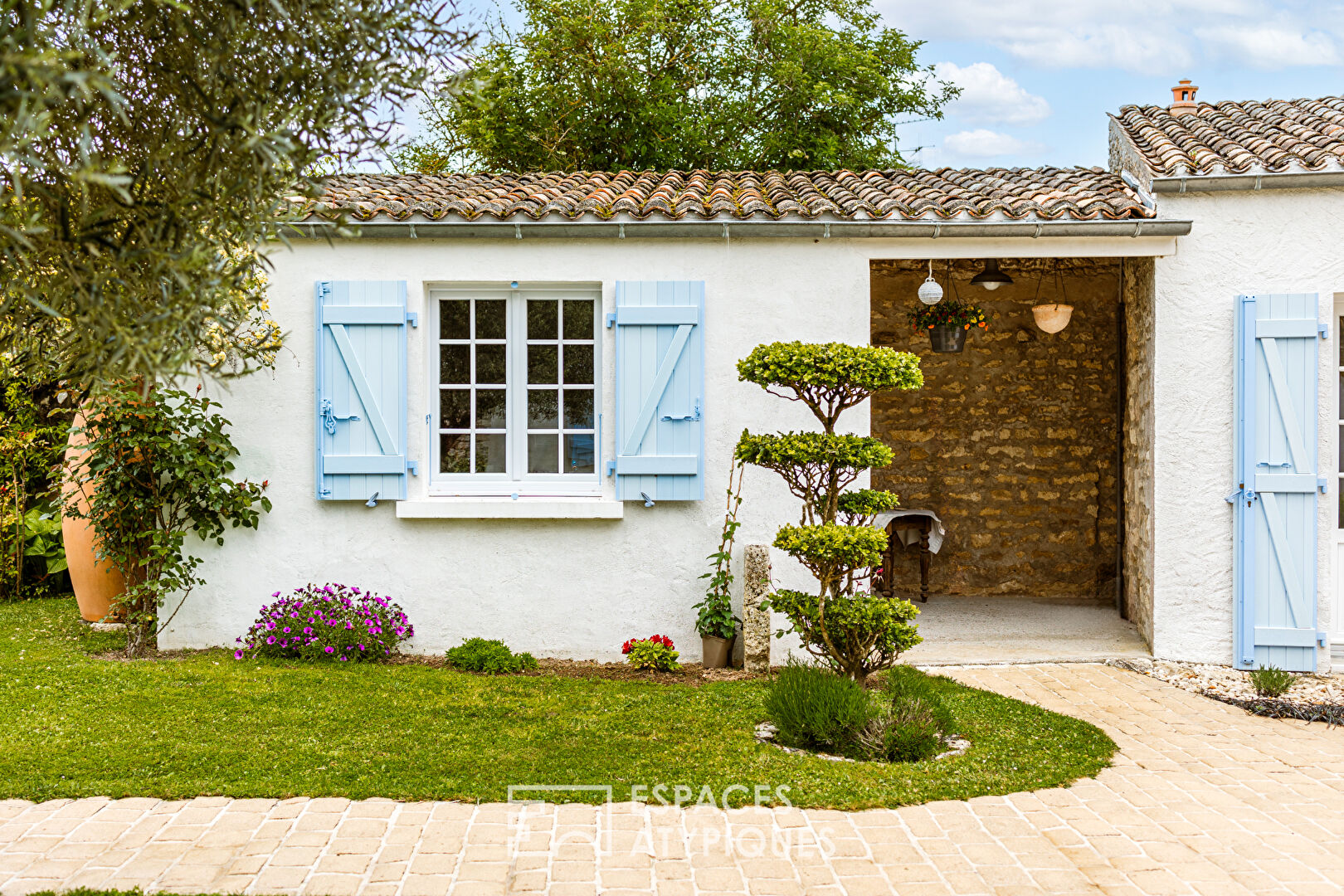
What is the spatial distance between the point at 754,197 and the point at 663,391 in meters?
1.56

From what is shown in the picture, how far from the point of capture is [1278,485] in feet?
20.7

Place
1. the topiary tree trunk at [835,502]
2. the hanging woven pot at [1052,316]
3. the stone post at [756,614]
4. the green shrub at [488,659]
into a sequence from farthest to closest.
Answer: the hanging woven pot at [1052,316], the green shrub at [488,659], the stone post at [756,614], the topiary tree trunk at [835,502]

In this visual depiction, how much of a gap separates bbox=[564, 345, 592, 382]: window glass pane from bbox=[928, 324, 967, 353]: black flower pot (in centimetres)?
322

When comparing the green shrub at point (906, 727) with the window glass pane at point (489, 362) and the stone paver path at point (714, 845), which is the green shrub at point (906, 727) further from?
the window glass pane at point (489, 362)

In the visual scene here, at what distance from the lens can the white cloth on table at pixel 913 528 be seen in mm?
8484

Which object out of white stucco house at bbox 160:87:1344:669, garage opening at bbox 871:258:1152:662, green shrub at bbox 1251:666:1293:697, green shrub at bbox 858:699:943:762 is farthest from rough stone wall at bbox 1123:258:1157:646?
green shrub at bbox 858:699:943:762

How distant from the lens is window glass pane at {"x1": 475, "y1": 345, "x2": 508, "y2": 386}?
6.83 meters

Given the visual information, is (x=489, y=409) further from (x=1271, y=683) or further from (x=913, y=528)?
(x=1271, y=683)

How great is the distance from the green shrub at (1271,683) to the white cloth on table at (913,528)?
2949 millimetres

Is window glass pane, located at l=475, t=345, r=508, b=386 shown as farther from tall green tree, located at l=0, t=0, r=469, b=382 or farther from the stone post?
tall green tree, located at l=0, t=0, r=469, b=382

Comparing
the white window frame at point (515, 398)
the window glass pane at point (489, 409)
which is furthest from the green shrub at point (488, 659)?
the window glass pane at point (489, 409)

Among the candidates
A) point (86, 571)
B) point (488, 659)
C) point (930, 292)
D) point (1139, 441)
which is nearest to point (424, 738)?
point (488, 659)

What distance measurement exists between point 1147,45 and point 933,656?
1863cm

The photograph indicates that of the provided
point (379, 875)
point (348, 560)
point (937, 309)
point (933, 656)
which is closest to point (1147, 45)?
point (937, 309)
